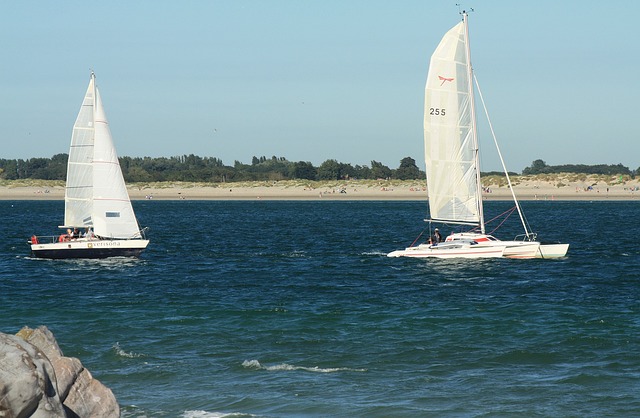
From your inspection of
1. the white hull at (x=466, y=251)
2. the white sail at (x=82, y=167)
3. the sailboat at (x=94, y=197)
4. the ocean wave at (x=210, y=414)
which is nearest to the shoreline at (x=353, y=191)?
the white hull at (x=466, y=251)

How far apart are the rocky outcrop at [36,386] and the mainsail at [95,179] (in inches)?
1436

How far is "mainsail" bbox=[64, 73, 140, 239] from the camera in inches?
1938

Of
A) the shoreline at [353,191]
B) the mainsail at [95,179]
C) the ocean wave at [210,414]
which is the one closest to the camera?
the ocean wave at [210,414]

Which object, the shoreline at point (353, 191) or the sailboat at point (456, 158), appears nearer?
the sailboat at point (456, 158)

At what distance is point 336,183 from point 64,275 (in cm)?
15627

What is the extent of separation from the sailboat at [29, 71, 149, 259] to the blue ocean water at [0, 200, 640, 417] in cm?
89

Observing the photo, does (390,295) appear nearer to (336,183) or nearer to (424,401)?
(424,401)

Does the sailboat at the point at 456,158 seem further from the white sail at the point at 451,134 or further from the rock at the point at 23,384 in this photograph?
the rock at the point at 23,384

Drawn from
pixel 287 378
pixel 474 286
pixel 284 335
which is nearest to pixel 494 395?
pixel 287 378

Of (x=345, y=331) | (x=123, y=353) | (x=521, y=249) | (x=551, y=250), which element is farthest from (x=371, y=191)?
(x=123, y=353)

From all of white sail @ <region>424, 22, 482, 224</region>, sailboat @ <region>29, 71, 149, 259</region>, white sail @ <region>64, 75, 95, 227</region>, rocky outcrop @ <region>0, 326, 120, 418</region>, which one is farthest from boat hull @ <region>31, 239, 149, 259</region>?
rocky outcrop @ <region>0, 326, 120, 418</region>

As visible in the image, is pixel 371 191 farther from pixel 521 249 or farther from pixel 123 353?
pixel 123 353

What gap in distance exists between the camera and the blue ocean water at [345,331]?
1847 cm

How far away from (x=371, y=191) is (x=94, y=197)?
138 metres
